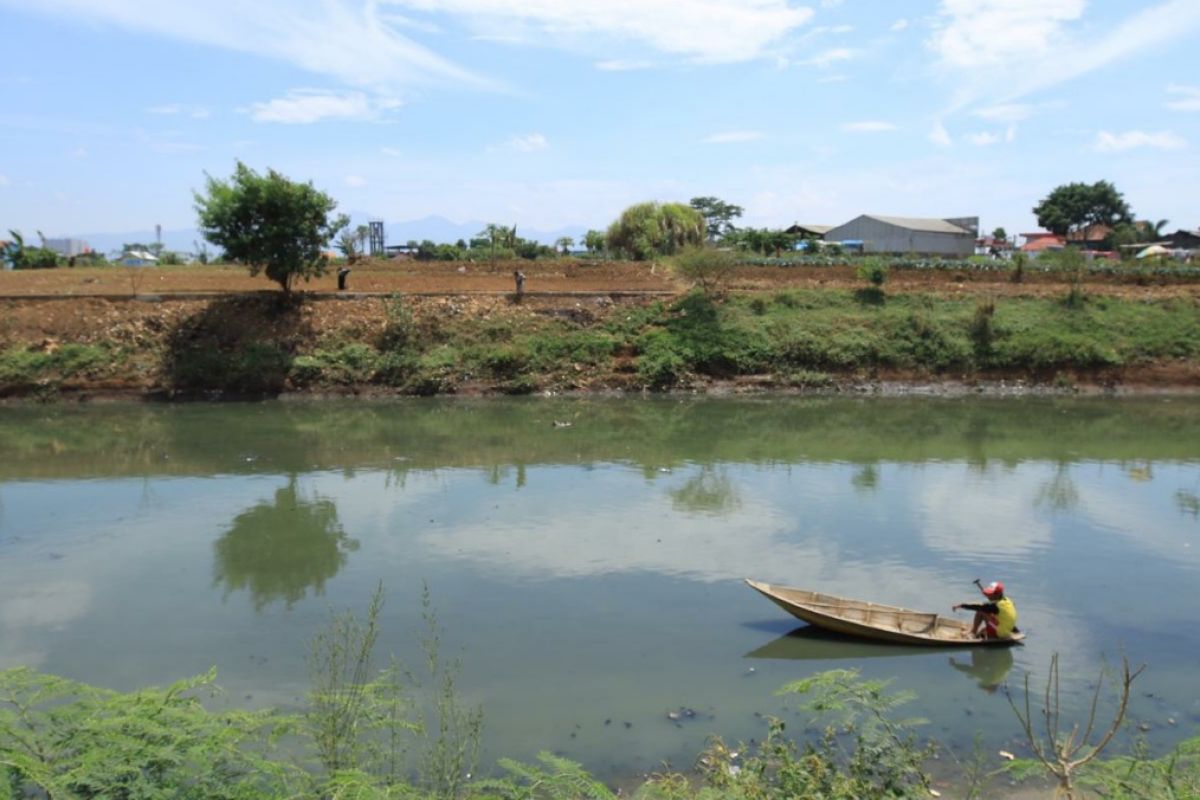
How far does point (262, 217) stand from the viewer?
2844cm

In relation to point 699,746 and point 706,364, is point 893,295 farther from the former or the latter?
point 699,746

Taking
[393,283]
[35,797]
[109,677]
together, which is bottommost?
[109,677]

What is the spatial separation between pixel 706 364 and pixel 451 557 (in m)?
18.1

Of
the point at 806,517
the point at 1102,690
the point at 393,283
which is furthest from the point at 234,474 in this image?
the point at 393,283

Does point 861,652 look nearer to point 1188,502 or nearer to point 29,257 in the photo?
point 1188,502

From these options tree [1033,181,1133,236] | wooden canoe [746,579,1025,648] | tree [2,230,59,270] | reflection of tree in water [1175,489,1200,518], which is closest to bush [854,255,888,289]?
reflection of tree in water [1175,489,1200,518]

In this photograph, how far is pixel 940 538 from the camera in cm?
1377

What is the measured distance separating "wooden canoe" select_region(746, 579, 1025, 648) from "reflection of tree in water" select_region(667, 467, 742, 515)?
5.17 m

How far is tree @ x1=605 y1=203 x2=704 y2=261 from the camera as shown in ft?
147

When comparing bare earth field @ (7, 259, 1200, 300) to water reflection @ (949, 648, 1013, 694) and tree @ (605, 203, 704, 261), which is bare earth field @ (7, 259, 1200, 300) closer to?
tree @ (605, 203, 704, 261)

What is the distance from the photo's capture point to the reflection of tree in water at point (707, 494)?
15.6m

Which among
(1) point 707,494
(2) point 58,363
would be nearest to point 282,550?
(1) point 707,494

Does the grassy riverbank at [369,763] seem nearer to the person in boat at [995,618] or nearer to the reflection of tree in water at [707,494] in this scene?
the person in boat at [995,618]

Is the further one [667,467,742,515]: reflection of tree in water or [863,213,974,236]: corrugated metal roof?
[863,213,974,236]: corrugated metal roof
